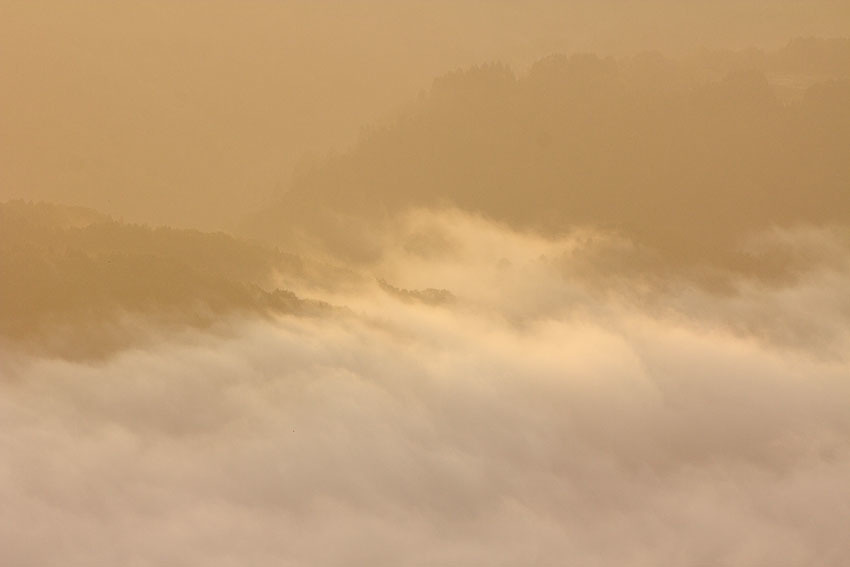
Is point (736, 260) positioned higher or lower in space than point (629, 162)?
lower

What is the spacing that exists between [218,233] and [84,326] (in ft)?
30.8

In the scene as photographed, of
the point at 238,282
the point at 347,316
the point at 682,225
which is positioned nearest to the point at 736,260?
the point at 682,225

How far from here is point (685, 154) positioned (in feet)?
→ 189

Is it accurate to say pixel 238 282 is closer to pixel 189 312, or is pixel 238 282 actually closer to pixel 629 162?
pixel 189 312

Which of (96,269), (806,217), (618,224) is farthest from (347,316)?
(806,217)

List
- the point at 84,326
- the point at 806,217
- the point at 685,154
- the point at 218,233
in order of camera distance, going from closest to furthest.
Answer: the point at 218,233, the point at 84,326, the point at 806,217, the point at 685,154

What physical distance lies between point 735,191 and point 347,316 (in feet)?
85.2

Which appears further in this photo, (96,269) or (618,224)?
(618,224)

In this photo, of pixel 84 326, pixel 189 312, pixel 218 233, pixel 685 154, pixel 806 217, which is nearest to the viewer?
pixel 218 233

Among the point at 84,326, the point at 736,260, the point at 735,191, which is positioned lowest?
the point at 84,326

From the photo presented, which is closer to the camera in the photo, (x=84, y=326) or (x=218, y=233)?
(x=218, y=233)

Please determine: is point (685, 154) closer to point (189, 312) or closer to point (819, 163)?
point (819, 163)

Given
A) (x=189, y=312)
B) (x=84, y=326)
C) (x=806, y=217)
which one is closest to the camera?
(x=84, y=326)

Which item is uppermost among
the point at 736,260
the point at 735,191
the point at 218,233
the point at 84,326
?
the point at 735,191
